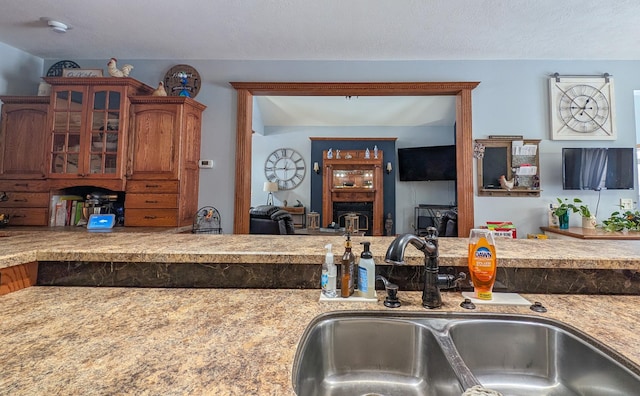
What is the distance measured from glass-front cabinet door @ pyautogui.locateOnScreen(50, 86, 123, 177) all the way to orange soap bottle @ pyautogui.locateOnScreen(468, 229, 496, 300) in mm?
3052

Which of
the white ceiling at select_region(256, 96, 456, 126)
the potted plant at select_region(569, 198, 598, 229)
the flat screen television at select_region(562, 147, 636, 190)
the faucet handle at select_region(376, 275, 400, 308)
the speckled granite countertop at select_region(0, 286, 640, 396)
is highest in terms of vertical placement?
the white ceiling at select_region(256, 96, 456, 126)

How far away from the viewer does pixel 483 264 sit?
0.85 meters

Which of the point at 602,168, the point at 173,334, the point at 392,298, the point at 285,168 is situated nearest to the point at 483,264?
the point at 392,298

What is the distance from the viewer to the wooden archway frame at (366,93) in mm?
2867

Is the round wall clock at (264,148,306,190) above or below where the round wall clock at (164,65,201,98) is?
below

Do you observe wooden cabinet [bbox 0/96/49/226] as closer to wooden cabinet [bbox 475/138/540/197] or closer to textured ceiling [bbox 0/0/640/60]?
textured ceiling [bbox 0/0/640/60]

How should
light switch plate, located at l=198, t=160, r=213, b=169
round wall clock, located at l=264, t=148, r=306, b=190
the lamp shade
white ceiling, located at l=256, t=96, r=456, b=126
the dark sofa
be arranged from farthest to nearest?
1. round wall clock, located at l=264, t=148, r=306, b=190
2. the lamp shade
3. white ceiling, located at l=256, t=96, r=456, b=126
4. the dark sofa
5. light switch plate, located at l=198, t=160, r=213, b=169

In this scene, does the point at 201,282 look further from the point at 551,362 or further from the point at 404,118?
the point at 404,118

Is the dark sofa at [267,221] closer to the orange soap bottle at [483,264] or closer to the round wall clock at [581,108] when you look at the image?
the orange soap bottle at [483,264]

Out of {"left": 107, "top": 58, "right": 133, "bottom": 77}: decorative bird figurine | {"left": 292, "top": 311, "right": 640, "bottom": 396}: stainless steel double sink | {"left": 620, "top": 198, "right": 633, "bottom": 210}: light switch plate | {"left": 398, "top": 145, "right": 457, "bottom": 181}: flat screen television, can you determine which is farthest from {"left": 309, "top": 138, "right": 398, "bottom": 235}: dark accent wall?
{"left": 292, "top": 311, "right": 640, "bottom": 396}: stainless steel double sink

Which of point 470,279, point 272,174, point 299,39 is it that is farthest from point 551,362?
point 272,174

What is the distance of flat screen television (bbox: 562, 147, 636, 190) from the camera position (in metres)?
2.72

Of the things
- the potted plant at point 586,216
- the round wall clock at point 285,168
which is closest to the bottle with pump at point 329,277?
the potted plant at point 586,216

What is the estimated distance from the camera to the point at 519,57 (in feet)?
9.38
